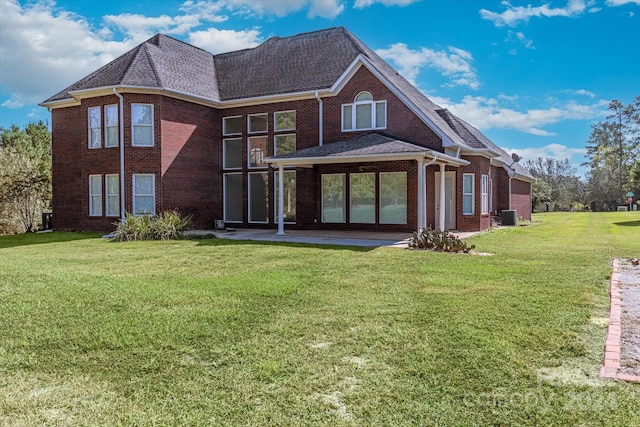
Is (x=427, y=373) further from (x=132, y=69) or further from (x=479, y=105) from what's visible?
(x=479, y=105)

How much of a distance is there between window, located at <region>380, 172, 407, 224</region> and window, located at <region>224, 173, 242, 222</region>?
705 cm

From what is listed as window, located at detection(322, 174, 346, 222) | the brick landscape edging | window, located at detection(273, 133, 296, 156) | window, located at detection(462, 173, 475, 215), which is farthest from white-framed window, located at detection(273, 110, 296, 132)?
the brick landscape edging

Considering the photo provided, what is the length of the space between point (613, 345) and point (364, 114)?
15.3m

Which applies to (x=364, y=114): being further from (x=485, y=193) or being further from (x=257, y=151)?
(x=485, y=193)

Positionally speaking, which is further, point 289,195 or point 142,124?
point 289,195

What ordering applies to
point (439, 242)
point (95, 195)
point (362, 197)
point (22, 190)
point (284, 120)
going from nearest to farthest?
1. point (439, 242)
2. point (362, 197)
3. point (95, 195)
4. point (284, 120)
5. point (22, 190)

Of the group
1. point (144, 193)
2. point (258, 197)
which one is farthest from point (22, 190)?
point (258, 197)

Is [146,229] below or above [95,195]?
below

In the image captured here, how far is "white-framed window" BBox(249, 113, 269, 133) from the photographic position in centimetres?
2120

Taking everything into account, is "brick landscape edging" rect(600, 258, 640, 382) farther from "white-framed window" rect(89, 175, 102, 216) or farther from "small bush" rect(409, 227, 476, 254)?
"white-framed window" rect(89, 175, 102, 216)

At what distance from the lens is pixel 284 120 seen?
20.6m

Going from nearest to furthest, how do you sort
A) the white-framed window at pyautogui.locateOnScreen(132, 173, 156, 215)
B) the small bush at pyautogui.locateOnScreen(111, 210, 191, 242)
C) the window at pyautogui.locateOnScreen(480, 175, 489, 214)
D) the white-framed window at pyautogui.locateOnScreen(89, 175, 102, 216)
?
the small bush at pyautogui.locateOnScreen(111, 210, 191, 242) → the white-framed window at pyautogui.locateOnScreen(132, 173, 156, 215) → the white-framed window at pyautogui.locateOnScreen(89, 175, 102, 216) → the window at pyautogui.locateOnScreen(480, 175, 489, 214)

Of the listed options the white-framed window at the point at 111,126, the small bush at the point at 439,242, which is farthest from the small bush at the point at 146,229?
the small bush at the point at 439,242

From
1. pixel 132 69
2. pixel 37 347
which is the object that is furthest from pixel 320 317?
pixel 132 69
